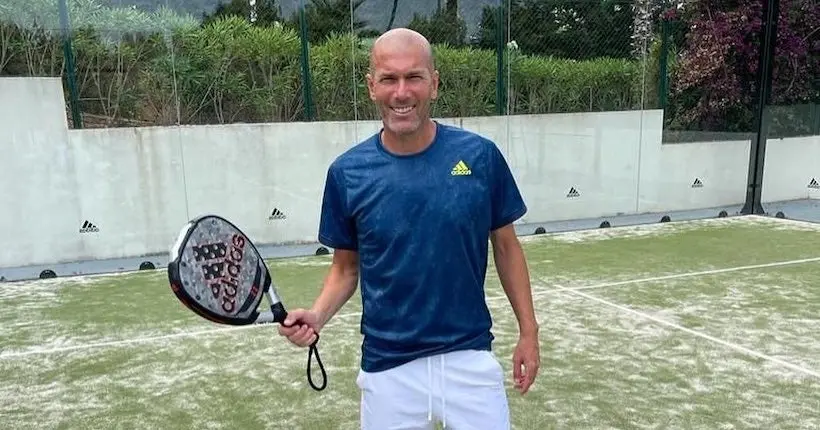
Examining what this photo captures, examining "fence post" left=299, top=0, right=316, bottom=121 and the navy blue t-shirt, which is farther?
A: "fence post" left=299, top=0, right=316, bottom=121

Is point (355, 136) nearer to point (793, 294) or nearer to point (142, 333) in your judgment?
point (142, 333)

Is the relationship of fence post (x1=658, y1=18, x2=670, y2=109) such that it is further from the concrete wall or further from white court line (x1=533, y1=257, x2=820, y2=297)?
white court line (x1=533, y1=257, x2=820, y2=297)

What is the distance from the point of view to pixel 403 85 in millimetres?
1905

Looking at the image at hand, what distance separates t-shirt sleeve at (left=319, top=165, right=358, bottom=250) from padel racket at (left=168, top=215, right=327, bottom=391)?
0.71 feet

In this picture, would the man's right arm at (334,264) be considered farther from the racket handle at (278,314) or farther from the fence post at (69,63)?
the fence post at (69,63)

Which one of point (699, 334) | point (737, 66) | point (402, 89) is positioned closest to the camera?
point (402, 89)

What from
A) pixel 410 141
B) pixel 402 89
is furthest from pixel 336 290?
pixel 402 89

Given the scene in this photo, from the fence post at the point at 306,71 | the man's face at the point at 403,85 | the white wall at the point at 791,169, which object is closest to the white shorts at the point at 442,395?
the man's face at the point at 403,85

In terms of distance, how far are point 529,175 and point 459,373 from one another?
779cm

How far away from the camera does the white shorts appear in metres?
1.96

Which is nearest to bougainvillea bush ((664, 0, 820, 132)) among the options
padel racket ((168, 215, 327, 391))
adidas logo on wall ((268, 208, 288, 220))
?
adidas logo on wall ((268, 208, 288, 220))

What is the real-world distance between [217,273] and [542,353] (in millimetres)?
2945

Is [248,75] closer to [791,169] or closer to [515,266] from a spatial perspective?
[515,266]

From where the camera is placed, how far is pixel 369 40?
9078 mm
